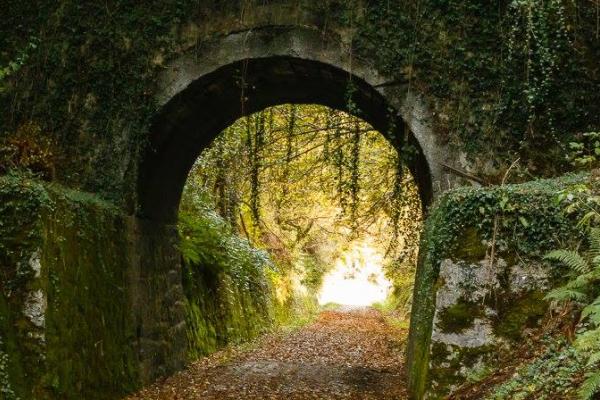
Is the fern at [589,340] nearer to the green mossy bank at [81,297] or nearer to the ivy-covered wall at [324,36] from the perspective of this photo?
the ivy-covered wall at [324,36]

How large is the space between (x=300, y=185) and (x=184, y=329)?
469 cm

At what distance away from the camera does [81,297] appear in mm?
6020

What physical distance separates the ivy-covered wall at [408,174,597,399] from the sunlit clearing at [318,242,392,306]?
16.4 m

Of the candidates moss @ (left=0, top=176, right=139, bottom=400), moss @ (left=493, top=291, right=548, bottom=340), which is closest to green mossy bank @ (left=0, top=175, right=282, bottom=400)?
moss @ (left=0, top=176, right=139, bottom=400)

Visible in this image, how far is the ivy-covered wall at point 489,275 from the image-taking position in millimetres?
4660

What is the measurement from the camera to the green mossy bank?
5199 millimetres

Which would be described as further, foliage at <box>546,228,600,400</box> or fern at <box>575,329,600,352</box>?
foliage at <box>546,228,600,400</box>

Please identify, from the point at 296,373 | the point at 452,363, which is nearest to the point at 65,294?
the point at 452,363

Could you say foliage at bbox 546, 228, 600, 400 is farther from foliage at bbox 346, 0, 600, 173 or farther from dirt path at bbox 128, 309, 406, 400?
dirt path at bbox 128, 309, 406, 400

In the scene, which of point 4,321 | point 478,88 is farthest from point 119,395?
point 478,88

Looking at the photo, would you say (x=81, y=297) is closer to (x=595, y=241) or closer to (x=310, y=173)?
(x=595, y=241)

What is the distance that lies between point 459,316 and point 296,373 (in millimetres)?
4978

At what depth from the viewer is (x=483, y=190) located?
16.4 ft

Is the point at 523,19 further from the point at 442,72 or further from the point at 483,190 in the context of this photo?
the point at 483,190
